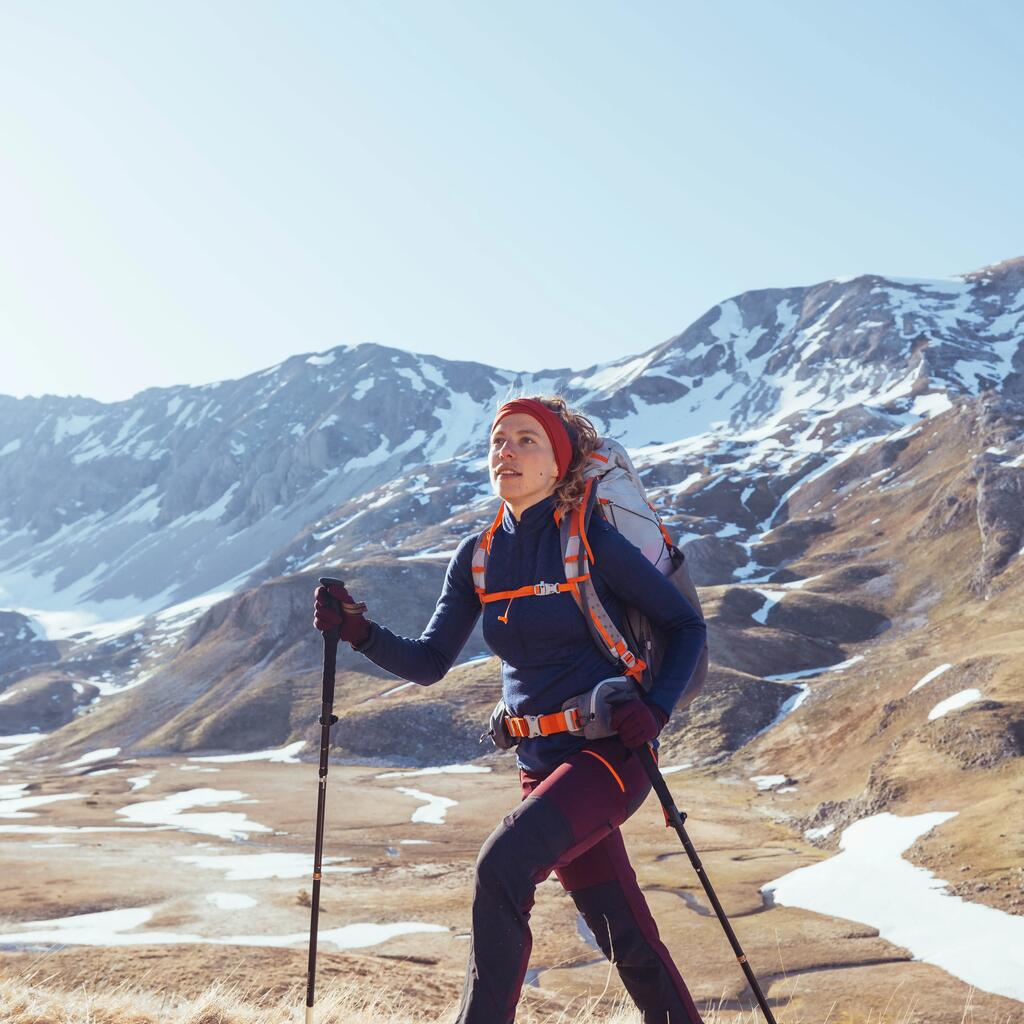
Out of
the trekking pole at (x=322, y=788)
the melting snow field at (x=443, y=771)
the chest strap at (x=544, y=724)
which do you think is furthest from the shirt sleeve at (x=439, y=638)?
the melting snow field at (x=443, y=771)

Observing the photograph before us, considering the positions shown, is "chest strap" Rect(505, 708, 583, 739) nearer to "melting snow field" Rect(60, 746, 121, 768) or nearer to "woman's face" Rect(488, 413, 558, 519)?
"woman's face" Rect(488, 413, 558, 519)

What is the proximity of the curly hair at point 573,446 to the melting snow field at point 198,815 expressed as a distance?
4234 cm

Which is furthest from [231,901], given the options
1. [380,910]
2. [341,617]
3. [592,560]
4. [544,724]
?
[592,560]

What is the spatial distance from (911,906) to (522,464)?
898 inches

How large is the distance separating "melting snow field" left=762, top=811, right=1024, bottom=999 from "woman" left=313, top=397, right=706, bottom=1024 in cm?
1541

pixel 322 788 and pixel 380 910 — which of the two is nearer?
pixel 322 788

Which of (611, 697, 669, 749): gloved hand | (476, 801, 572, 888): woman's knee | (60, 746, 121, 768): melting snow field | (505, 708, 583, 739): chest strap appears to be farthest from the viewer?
(60, 746, 121, 768): melting snow field

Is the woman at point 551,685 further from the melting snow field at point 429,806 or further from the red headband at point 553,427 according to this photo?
the melting snow field at point 429,806

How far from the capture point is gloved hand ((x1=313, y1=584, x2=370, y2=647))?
563cm

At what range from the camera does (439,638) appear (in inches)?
226

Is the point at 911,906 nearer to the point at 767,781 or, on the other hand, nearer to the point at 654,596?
the point at 654,596

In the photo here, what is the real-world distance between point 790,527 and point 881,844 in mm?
101113

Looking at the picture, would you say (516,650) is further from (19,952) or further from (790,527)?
(790,527)

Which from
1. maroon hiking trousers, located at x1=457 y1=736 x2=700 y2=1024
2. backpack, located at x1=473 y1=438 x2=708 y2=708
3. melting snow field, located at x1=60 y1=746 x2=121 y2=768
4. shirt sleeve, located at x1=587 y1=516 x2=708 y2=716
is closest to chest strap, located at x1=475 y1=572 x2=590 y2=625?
backpack, located at x1=473 y1=438 x2=708 y2=708
